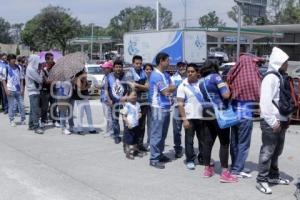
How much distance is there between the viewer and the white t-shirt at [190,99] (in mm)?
7227

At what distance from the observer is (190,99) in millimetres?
7281

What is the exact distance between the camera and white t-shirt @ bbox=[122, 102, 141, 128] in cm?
820

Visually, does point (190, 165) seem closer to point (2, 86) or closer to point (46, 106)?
point (46, 106)

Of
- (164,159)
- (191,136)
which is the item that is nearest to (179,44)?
(164,159)

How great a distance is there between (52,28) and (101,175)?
193ft

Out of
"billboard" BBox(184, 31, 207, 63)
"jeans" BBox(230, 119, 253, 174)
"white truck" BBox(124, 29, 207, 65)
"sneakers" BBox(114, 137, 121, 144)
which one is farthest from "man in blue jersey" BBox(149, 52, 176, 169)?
"billboard" BBox(184, 31, 207, 63)

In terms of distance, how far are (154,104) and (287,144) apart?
3517mm

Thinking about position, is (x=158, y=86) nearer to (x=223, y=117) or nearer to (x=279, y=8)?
(x=223, y=117)

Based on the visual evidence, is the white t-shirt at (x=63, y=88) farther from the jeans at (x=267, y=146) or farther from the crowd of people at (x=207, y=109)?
the jeans at (x=267, y=146)

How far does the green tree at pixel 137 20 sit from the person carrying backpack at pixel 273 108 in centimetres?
9951

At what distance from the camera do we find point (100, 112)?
14633 mm

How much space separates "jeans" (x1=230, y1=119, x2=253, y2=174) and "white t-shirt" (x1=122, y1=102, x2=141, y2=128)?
1956 mm

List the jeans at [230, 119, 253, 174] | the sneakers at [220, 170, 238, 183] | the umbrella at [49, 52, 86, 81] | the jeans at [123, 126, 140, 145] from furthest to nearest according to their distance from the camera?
the umbrella at [49, 52, 86, 81] → the jeans at [123, 126, 140, 145] → the jeans at [230, 119, 253, 174] → the sneakers at [220, 170, 238, 183]

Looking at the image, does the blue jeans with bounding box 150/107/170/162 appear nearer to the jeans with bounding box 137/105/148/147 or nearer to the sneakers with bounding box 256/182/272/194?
the jeans with bounding box 137/105/148/147
